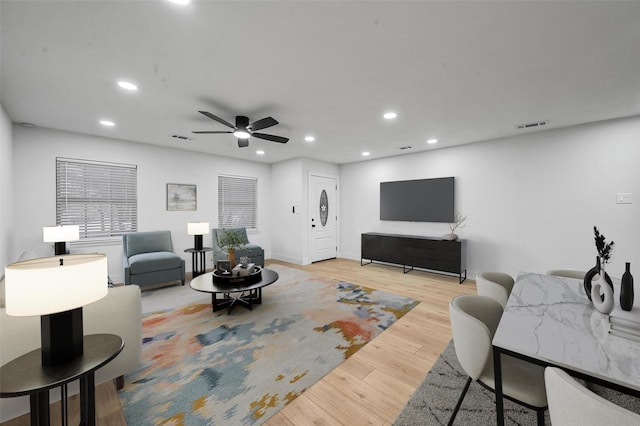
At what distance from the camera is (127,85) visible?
2551mm

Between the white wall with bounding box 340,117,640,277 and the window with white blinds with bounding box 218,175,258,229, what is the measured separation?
12.9 ft

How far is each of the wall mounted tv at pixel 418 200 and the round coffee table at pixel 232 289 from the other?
3328 mm

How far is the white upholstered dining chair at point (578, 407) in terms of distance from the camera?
70cm

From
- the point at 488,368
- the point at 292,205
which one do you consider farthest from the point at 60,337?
the point at 292,205

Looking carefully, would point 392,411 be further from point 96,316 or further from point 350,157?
point 350,157

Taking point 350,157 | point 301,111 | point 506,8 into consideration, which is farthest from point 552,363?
point 350,157

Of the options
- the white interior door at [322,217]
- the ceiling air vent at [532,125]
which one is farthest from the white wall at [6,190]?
the ceiling air vent at [532,125]

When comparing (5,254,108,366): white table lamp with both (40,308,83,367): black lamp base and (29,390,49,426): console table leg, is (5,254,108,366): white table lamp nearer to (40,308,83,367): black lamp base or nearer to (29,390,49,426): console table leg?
(40,308,83,367): black lamp base

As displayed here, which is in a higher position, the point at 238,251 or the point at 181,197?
the point at 181,197

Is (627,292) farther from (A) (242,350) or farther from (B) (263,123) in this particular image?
(B) (263,123)

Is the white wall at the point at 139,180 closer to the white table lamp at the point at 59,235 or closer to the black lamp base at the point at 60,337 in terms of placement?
the white table lamp at the point at 59,235

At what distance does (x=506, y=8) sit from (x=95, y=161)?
5.73 meters

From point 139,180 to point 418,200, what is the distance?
18.1ft

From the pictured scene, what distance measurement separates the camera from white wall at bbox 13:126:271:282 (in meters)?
3.86
